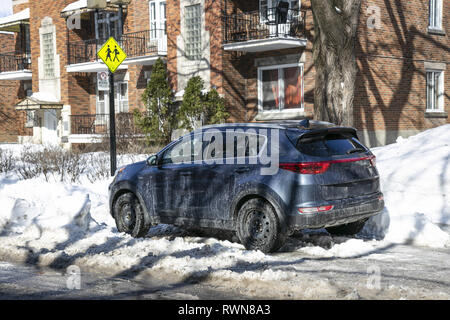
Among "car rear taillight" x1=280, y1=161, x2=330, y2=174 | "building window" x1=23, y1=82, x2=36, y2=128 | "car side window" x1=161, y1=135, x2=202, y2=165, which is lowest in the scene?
"car rear taillight" x1=280, y1=161, x2=330, y2=174

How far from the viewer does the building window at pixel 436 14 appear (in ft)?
83.9

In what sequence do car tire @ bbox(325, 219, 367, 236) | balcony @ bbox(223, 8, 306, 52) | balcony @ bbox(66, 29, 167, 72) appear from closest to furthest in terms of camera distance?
car tire @ bbox(325, 219, 367, 236) → balcony @ bbox(223, 8, 306, 52) → balcony @ bbox(66, 29, 167, 72)

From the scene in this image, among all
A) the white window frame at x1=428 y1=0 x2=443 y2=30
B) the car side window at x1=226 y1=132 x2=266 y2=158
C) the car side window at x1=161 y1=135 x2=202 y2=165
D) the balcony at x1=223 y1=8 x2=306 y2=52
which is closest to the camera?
the car side window at x1=226 y1=132 x2=266 y2=158

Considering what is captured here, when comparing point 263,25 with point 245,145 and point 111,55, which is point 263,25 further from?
point 245,145

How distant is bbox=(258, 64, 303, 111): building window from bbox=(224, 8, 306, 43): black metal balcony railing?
1356mm

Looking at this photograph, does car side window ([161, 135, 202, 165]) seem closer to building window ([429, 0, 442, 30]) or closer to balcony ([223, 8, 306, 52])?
A: balcony ([223, 8, 306, 52])

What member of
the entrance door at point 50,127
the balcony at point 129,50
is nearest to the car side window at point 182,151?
the balcony at point 129,50

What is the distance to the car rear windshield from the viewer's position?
7754mm

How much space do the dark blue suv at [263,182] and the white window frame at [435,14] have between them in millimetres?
19242

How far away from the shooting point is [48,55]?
3488 cm

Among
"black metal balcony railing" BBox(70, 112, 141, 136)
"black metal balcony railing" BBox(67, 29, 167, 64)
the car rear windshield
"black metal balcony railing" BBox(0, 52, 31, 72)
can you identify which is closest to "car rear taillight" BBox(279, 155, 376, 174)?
the car rear windshield

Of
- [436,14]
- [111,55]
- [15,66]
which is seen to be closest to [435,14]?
[436,14]

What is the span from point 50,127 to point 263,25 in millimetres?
16836

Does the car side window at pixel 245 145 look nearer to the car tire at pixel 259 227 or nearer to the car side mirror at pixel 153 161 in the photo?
the car tire at pixel 259 227
